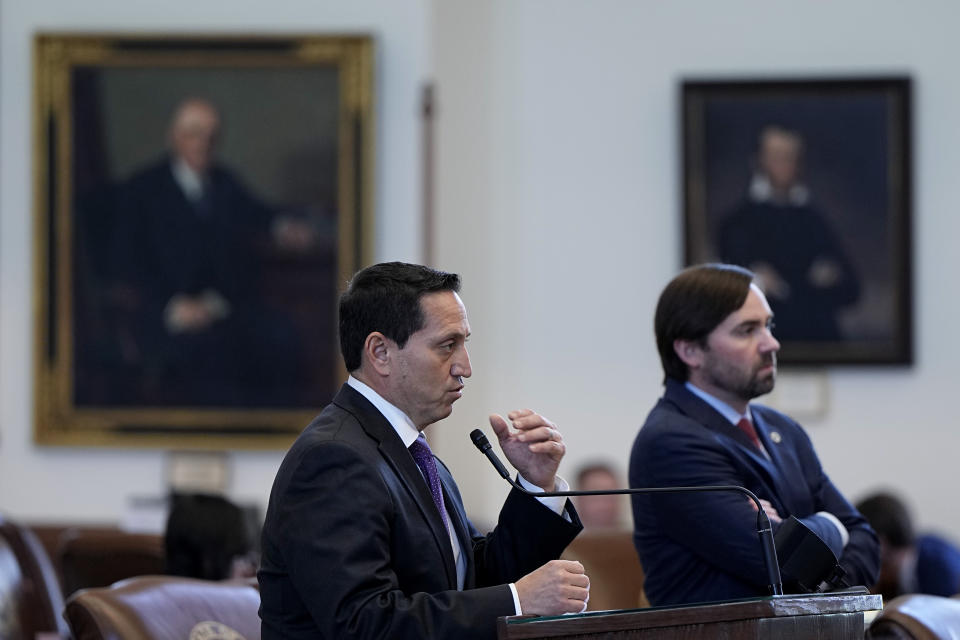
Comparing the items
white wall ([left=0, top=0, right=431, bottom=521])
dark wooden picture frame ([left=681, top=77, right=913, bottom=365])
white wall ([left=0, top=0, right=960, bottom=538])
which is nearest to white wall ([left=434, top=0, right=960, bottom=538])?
white wall ([left=0, top=0, right=960, bottom=538])

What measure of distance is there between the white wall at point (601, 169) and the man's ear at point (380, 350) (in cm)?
471

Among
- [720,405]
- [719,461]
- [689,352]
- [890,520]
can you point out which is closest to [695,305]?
[689,352]

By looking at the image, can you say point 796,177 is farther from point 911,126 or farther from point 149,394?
point 149,394

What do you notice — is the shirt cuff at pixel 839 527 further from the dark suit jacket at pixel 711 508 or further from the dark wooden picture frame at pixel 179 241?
the dark wooden picture frame at pixel 179 241

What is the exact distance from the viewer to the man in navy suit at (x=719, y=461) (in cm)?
347

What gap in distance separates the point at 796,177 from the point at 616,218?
0.98 metres

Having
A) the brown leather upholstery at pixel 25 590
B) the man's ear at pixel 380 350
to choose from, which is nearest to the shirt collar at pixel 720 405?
the man's ear at pixel 380 350

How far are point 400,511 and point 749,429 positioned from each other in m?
→ 1.41

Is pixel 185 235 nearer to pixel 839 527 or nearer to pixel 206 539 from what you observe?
pixel 206 539

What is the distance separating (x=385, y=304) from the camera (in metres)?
Answer: 2.85

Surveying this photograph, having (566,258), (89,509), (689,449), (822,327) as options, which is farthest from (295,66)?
(689,449)

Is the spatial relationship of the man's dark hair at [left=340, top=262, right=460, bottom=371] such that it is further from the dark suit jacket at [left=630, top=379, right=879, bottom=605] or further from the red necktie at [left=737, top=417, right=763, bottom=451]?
the red necktie at [left=737, top=417, right=763, bottom=451]

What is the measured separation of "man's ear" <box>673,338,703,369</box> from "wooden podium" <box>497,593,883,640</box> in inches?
46.4

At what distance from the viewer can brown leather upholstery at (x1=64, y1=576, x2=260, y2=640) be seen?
3426 millimetres
